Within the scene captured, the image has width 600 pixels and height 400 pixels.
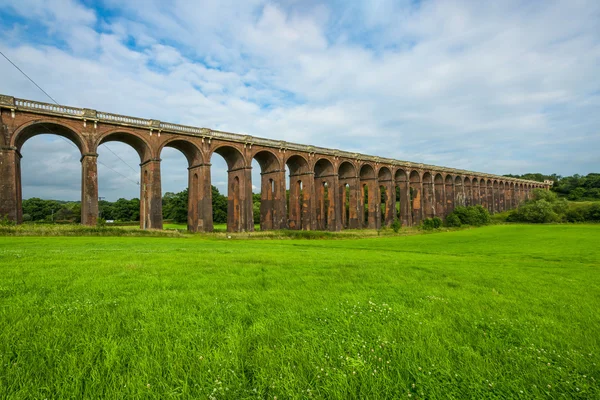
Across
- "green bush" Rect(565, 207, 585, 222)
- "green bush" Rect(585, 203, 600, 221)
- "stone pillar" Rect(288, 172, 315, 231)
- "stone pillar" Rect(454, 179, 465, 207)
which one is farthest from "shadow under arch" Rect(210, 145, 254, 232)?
"green bush" Rect(585, 203, 600, 221)

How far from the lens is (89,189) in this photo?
101ft

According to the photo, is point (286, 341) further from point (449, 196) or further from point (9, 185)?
point (449, 196)

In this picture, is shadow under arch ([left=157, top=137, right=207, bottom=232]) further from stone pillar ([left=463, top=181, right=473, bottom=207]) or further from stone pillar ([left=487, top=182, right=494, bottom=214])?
stone pillar ([left=487, top=182, right=494, bottom=214])

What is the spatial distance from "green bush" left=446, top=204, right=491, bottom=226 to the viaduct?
495 centimetres

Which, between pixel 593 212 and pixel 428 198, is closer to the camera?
pixel 428 198

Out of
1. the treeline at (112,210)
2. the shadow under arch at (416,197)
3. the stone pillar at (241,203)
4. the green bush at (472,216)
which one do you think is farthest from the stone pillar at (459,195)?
the treeline at (112,210)

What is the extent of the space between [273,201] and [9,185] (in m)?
28.7

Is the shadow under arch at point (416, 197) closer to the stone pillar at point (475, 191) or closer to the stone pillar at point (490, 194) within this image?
the stone pillar at point (475, 191)

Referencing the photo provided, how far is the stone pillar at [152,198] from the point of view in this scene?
34.2m

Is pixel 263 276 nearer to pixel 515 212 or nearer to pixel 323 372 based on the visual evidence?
pixel 323 372

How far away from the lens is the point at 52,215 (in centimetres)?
8700

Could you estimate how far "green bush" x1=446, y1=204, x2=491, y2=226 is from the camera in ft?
219

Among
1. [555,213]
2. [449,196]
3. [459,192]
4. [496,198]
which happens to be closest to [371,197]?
[449,196]

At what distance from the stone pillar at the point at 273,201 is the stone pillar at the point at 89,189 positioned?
21668mm
